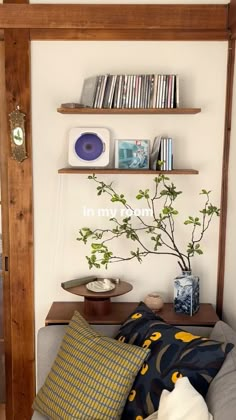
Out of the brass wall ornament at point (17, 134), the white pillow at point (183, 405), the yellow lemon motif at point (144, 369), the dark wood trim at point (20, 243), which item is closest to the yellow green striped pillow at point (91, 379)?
the yellow lemon motif at point (144, 369)

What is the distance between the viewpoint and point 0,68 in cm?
261

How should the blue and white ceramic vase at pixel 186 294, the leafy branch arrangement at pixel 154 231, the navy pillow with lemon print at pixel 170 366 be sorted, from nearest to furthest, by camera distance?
the navy pillow with lemon print at pixel 170 366 < the blue and white ceramic vase at pixel 186 294 < the leafy branch arrangement at pixel 154 231

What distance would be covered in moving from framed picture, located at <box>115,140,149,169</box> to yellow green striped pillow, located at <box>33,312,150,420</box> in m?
0.99

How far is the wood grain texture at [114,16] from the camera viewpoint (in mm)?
2482

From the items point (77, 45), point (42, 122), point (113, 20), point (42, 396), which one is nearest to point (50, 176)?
point (42, 122)

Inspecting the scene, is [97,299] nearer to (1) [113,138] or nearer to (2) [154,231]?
(2) [154,231]

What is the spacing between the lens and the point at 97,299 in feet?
8.07

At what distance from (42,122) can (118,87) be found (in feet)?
1.54

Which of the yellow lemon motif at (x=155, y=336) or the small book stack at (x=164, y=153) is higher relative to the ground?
the small book stack at (x=164, y=153)

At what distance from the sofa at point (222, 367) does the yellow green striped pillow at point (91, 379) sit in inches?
6.6

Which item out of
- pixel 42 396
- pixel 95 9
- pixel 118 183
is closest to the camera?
pixel 42 396

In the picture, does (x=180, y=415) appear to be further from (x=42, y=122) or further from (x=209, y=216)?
(x=42, y=122)

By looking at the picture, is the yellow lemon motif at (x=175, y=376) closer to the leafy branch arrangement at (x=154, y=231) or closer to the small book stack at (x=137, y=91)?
the leafy branch arrangement at (x=154, y=231)

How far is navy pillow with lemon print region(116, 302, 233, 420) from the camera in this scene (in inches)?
68.9
